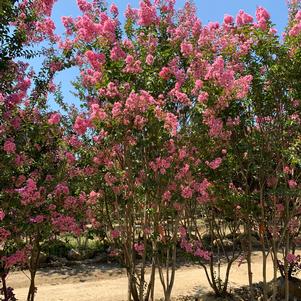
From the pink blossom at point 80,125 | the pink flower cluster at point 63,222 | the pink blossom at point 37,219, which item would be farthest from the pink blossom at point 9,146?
the pink flower cluster at point 63,222

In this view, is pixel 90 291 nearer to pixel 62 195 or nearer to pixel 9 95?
pixel 62 195

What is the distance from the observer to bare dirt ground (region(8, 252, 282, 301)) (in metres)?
9.86

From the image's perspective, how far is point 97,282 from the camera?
11938mm

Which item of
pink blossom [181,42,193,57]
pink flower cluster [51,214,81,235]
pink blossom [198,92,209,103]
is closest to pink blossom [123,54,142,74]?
pink blossom [181,42,193,57]

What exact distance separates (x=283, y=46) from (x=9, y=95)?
12.3 ft

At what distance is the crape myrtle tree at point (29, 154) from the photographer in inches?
209

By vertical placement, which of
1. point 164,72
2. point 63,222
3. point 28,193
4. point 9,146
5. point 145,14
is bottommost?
point 63,222

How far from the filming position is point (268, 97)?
654cm

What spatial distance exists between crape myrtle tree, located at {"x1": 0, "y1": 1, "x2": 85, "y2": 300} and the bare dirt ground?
3.26 m

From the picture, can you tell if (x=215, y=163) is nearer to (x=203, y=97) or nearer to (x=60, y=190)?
(x=203, y=97)

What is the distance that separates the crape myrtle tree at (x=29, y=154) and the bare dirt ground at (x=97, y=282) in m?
3.26

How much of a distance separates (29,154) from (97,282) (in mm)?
6509

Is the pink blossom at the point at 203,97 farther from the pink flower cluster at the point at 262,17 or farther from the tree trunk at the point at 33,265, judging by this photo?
the tree trunk at the point at 33,265

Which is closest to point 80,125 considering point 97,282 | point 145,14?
point 145,14
